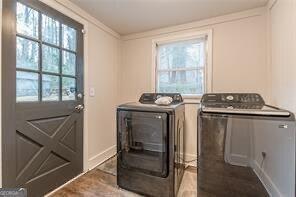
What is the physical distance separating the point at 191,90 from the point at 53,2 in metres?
2.12

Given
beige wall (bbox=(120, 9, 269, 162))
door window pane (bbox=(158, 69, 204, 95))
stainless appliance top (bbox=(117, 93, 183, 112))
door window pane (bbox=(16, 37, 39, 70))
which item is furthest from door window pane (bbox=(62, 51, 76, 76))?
beige wall (bbox=(120, 9, 269, 162))

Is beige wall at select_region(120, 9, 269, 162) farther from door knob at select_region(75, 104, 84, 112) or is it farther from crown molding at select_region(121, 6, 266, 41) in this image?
door knob at select_region(75, 104, 84, 112)

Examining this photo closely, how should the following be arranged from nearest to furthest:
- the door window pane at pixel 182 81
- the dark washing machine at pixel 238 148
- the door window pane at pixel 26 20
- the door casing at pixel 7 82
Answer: the dark washing machine at pixel 238 148 → the door casing at pixel 7 82 → the door window pane at pixel 26 20 → the door window pane at pixel 182 81

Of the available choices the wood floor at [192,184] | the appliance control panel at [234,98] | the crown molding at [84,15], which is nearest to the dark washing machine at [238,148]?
the wood floor at [192,184]

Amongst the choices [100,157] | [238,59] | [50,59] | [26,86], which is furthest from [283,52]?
[100,157]

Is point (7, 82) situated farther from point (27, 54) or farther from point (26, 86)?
point (27, 54)

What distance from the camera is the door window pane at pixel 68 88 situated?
2123 millimetres

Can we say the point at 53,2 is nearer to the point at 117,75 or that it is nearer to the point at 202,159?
the point at 117,75

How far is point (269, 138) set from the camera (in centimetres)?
130

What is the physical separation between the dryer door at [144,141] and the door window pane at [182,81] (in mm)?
1090

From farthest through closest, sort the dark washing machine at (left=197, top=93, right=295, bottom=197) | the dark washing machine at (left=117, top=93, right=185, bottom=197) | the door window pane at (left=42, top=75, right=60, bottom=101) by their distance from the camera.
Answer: the door window pane at (left=42, top=75, right=60, bottom=101) < the dark washing machine at (left=117, top=93, right=185, bottom=197) < the dark washing machine at (left=197, top=93, right=295, bottom=197)

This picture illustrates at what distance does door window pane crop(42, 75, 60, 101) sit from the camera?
1.87m

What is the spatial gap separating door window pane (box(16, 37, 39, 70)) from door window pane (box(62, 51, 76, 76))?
1.20 feet

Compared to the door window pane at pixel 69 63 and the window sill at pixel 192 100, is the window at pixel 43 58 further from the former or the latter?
the window sill at pixel 192 100
